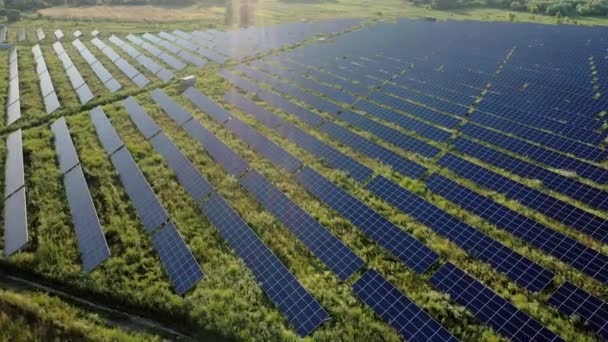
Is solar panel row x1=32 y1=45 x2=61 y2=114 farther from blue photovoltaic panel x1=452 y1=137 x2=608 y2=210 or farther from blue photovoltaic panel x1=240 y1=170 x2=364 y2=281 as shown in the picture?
blue photovoltaic panel x1=452 y1=137 x2=608 y2=210

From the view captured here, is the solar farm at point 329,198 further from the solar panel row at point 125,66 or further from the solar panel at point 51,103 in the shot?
the solar panel row at point 125,66

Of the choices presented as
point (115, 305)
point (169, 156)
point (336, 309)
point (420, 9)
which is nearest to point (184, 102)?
point (169, 156)

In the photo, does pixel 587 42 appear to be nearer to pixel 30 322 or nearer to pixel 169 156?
pixel 169 156

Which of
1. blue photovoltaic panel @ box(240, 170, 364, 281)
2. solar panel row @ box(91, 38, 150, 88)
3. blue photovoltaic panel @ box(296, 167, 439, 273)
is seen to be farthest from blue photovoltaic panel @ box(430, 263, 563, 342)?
solar panel row @ box(91, 38, 150, 88)

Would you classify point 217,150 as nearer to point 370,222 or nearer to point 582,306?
point 370,222

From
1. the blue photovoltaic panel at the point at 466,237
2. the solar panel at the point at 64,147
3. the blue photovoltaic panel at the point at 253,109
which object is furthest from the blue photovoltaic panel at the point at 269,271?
the blue photovoltaic panel at the point at 253,109
